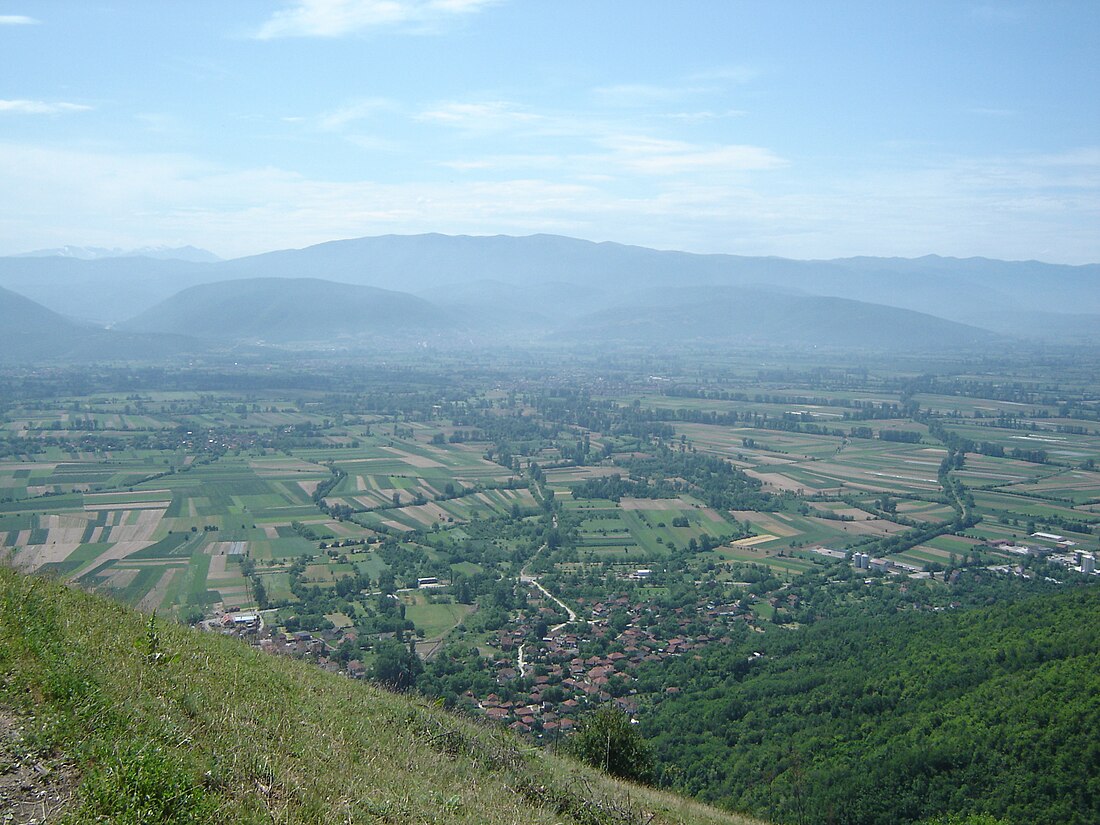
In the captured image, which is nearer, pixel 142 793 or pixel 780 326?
pixel 142 793

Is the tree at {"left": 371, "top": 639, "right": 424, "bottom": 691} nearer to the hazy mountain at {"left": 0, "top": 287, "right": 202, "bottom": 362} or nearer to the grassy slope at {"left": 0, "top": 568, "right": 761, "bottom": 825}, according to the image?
the grassy slope at {"left": 0, "top": 568, "right": 761, "bottom": 825}

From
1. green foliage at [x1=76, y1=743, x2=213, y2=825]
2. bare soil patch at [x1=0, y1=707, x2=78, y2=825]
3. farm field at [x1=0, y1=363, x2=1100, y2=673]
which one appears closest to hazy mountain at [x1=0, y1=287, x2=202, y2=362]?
farm field at [x1=0, y1=363, x2=1100, y2=673]

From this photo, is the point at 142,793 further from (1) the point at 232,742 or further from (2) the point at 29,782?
(1) the point at 232,742

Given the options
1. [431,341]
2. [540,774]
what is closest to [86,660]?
[540,774]

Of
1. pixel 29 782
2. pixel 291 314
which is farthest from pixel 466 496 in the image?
pixel 291 314

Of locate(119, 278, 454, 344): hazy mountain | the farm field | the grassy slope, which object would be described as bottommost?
the farm field

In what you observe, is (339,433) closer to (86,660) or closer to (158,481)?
(158,481)
